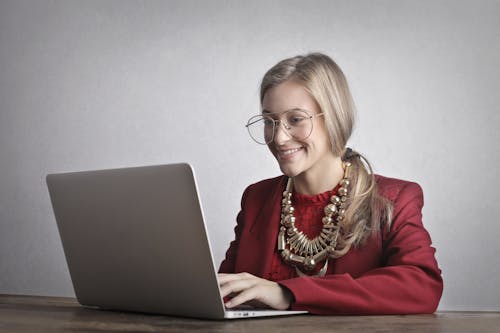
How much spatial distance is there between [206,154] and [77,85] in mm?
879

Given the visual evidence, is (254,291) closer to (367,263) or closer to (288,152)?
(367,263)

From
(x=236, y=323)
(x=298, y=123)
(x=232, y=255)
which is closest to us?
(x=236, y=323)

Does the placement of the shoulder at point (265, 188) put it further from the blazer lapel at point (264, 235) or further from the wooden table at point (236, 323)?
the wooden table at point (236, 323)

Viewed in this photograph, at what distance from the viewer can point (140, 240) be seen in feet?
4.36

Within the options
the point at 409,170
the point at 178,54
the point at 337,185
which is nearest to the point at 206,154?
the point at 178,54

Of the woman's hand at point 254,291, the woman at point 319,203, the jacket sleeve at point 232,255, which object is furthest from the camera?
the jacket sleeve at point 232,255

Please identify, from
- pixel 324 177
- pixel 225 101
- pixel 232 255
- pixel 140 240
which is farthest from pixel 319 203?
pixel 225 101

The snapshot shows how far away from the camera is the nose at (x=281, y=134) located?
186 cm

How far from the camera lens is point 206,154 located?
4.03 m

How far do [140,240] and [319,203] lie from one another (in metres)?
0.75

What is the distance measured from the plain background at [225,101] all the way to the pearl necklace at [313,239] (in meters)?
2.03

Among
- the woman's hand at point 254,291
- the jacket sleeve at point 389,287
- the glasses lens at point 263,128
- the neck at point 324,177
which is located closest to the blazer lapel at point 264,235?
the neck at point 324,177

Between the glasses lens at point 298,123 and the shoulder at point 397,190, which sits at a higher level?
the glasses lens at point 298,123

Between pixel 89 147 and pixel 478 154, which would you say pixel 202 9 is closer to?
pixel 89 147
